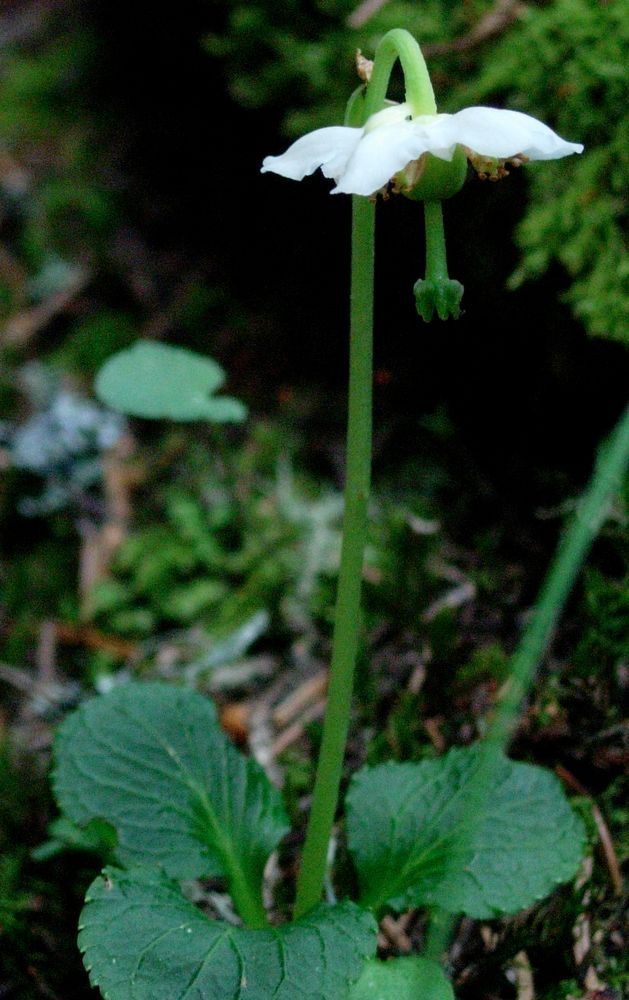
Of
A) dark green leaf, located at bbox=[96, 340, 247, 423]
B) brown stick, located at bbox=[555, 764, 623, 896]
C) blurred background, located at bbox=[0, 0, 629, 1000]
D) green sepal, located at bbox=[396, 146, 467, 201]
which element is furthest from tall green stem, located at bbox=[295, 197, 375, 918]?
dark green leaf, located at bbox=[96, 340, 247, 423]

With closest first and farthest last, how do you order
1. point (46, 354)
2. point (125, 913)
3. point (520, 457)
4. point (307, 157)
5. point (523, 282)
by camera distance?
point (307, 157)
point (125, 913)
point (523, 282)
point (520, 457)
point (46, 354)

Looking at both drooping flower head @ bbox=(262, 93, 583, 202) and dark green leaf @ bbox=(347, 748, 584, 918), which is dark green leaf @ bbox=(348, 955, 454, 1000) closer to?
dark green leaf @ bbox=(347, 748, 584, 918)

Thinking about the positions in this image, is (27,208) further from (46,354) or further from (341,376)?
(341,376)

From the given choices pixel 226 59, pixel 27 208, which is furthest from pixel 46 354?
pixel 226 59

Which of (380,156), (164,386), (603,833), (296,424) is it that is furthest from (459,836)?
(296,424)

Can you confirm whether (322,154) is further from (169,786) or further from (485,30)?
(485,30)
